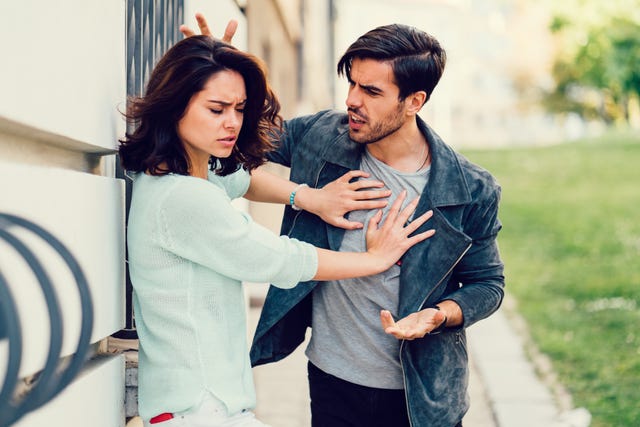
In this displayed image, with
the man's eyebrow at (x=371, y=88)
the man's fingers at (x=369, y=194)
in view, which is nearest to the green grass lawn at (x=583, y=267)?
the man's fingers at (x=369, y=194)

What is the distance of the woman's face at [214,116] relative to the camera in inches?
91.2

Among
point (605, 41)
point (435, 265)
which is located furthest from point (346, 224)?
point (605, 41)

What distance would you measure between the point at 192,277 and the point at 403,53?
1178mm

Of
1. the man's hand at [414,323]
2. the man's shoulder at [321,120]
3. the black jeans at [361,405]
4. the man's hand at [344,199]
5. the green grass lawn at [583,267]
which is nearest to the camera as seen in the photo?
the man's hand at [414,323]

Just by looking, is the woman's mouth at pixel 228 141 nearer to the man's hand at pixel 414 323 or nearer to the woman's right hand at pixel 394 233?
the woman's right hand at pixel 394 233

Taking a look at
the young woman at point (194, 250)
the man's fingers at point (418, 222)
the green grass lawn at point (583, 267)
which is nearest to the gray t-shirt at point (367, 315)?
the man's fingers at point (418, 222)

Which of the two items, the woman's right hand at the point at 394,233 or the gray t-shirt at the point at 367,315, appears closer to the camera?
the woman's right hand at the point at 394,233

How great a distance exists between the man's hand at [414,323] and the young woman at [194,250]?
1.06 ft

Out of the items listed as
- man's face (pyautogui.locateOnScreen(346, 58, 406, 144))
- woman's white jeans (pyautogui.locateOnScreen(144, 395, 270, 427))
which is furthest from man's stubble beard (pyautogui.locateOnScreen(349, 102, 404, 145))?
woman's white jeans (pyautogui.locateOnScreen(144, 395, 270, 427))

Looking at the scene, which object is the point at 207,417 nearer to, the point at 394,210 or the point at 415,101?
the point at 394,210

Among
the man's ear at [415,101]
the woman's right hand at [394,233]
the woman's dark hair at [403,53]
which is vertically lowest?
the woman's right hand at [394,233]

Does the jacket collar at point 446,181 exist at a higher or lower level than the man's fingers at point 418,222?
higher

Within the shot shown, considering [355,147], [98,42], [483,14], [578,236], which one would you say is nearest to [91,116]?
[98,42]

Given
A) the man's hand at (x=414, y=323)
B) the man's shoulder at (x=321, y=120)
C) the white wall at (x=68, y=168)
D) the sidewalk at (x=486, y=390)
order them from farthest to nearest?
the sidewalk at (x=486, y=390), the man's shoulder at (x=321, y=120), the man's hand at (x=414, y=323), the white wall at (x=68, y=168)
